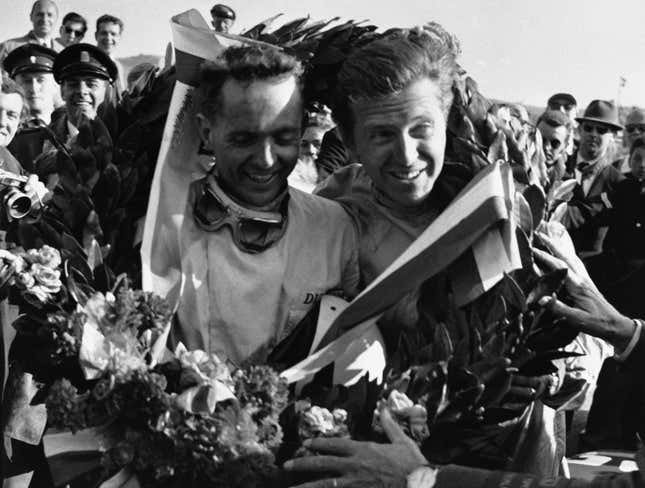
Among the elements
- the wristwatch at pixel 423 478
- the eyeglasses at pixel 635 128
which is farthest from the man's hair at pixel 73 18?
the wristwatch at pixel 423 478

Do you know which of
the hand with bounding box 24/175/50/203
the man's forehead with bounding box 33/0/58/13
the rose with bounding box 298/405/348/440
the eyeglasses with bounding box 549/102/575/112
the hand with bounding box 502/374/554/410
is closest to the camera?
the rose with bounding box 298/405/348/440

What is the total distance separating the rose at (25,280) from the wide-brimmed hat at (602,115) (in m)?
6.23

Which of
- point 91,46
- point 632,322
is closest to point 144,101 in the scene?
point 632,322

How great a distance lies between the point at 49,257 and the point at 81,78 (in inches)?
107

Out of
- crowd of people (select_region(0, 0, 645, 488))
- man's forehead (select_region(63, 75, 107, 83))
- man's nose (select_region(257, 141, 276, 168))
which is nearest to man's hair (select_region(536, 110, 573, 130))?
man's forehead (select_region(63, 75, 107, 83))

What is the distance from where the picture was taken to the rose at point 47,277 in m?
3.30

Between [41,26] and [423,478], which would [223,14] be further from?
[423,478]

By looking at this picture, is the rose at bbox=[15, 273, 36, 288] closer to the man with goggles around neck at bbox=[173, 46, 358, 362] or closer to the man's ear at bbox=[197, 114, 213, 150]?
the man with goggles around neck at bbox=[173, 46, 358, 362]

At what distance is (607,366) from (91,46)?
3347mm

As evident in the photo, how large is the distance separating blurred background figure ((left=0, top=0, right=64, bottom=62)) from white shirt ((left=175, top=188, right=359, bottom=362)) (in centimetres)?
539

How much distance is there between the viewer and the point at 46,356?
3340 mm

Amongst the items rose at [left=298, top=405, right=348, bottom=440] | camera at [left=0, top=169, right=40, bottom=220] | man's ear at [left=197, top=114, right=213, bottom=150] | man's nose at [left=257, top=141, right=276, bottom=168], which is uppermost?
man's ear at [left=197, top=114, right=213, bottom=150]

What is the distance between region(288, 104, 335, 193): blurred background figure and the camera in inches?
184

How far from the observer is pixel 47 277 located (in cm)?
330
